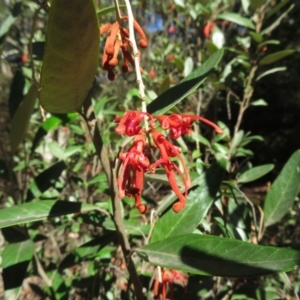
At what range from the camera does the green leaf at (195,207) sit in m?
0.82

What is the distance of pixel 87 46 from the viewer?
1.72 feet

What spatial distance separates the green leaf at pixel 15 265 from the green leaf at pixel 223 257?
435mm

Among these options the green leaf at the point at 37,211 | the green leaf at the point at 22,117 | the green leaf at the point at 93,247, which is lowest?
the green leaf at the point at 93,247

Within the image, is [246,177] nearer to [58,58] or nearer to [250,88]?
[250,88]

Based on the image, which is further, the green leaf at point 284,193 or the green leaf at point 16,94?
the green leaf at point 16,94

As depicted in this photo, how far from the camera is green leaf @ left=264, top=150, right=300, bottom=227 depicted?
1.05 metres

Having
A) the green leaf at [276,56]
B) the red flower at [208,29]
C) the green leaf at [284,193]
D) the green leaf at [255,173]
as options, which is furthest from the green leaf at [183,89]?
the red flower at [208,29]

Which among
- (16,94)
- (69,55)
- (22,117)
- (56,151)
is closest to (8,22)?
(16,94)

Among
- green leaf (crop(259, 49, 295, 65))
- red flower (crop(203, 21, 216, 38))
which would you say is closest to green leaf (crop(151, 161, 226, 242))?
green leaf (crop(259, 49, 295, 65))

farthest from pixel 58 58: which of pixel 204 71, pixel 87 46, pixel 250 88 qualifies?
pixel 250 88

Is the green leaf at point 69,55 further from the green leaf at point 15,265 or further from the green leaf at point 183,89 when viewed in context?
the green leaf at point 15,265

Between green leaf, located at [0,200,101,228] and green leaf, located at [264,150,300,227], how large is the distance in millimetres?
503

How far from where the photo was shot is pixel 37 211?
791 mm

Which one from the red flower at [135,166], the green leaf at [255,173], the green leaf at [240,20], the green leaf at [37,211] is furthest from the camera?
the green leaf at [240,20]
